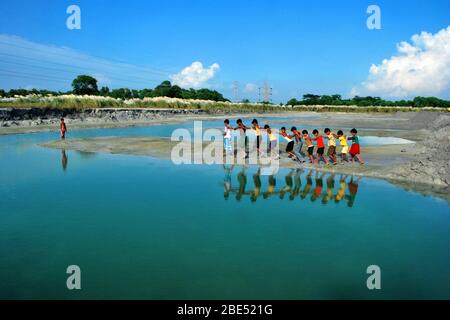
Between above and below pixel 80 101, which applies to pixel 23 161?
below

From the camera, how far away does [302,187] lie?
12.4m

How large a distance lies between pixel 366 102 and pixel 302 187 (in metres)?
124

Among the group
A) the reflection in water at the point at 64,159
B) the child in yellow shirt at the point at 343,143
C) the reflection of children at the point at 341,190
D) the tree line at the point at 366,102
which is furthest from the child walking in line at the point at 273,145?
the tree line at the point at 366,102

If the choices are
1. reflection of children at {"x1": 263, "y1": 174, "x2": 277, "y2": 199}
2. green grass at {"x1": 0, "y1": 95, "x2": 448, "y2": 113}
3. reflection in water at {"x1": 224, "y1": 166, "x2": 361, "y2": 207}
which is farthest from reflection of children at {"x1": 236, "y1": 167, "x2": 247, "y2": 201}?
green grass at {"x1": 0, "y1": 95, "x2": 448, "y2": 113}

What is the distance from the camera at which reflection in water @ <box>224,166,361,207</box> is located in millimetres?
11211

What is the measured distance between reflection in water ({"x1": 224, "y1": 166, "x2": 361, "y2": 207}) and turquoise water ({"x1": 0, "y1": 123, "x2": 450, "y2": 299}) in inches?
1.4

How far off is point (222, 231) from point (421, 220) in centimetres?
473

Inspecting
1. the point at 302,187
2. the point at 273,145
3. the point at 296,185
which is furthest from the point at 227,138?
the point at 302,187

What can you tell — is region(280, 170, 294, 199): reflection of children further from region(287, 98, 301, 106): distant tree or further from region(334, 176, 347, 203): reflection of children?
region(287, 98, 301, 106): distant tree

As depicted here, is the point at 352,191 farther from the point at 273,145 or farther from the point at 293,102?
the point at 293,102

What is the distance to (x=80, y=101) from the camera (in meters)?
49.2

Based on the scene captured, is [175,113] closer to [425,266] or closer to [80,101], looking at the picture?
[80,101]

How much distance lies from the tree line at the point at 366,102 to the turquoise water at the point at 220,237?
11561 cm
